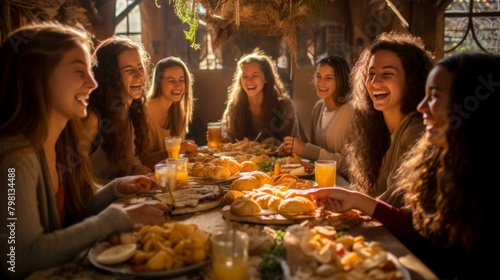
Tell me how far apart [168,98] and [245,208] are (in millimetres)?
3083

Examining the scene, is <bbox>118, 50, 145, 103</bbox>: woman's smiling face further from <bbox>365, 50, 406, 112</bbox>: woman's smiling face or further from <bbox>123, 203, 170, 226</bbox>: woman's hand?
<bbox>365, 50, 406, 112</bbox>: woman's smiling face

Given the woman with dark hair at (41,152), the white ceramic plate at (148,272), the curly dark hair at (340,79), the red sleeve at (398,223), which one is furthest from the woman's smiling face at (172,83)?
the white ceramic plate at (148,272)

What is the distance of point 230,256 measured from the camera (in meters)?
1.64

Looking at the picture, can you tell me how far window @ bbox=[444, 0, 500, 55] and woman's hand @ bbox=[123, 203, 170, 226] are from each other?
537 centimetres

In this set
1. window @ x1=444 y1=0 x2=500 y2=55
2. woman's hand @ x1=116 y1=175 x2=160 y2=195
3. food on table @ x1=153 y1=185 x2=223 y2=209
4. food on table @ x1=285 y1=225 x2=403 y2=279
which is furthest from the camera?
window @ x1=444 y1=0 x2=500 y2=55

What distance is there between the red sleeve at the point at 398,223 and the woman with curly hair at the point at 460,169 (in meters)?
0.05

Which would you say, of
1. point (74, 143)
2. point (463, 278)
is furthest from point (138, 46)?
point (463, 278)

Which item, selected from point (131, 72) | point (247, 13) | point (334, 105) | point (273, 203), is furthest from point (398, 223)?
point (247, 13)

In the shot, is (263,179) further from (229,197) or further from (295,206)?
(295,206)

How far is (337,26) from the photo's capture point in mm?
7242

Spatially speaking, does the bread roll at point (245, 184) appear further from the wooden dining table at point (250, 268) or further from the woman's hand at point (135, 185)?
the wooden dining table at point (250, 268)

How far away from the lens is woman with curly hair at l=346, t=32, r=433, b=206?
2992mm

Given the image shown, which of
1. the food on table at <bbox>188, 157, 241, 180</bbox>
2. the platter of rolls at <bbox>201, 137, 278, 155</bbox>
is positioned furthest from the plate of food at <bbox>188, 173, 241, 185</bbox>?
the platter of rolls at <bbox>201, 137, 278, 155</bbox>

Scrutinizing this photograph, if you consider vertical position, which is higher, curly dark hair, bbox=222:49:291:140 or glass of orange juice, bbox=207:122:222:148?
curly dark hair, bbox=222:49:291:140
